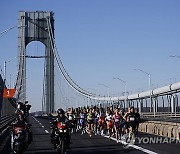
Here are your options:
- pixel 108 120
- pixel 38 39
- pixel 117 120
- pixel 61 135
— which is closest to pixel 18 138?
pixel 61 135

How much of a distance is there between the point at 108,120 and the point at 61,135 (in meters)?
9.22

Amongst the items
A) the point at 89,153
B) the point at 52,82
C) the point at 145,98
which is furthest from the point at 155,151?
the point at 145,98

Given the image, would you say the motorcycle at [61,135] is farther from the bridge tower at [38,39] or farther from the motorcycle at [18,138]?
the bridge tower at [38,39]

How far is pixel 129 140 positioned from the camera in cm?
1966

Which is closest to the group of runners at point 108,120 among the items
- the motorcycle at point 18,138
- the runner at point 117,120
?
the runner at point 117,120

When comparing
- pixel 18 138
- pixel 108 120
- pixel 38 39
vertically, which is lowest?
pixel 18 138

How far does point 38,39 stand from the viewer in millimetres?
89875

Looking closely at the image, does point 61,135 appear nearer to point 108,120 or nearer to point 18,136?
point 18,136

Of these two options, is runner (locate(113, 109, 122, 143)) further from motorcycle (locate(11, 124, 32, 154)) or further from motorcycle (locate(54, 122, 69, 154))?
motorcycle (locate(11, 124, 32, 154))

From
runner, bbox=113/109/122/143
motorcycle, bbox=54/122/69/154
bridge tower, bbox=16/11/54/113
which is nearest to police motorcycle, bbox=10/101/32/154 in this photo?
motorcycle, bbox=54/122/69/154

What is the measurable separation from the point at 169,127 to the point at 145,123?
6.28 metres

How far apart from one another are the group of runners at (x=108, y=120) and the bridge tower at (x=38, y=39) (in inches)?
2130

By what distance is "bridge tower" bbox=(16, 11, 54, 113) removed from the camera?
83213 mm

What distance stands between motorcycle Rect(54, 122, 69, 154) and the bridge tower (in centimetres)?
6698
